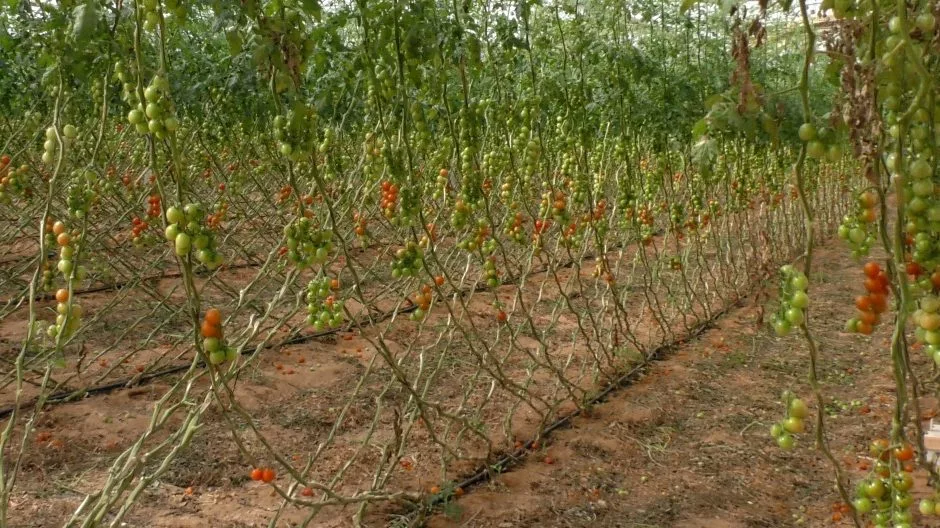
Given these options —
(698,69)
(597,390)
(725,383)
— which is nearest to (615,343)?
(597,390)

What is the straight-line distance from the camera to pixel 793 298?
1312mm

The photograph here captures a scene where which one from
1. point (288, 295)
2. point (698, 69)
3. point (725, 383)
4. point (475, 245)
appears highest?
point (698, 69)

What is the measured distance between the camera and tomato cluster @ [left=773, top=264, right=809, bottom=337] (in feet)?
4.25

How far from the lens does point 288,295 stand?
506 cm

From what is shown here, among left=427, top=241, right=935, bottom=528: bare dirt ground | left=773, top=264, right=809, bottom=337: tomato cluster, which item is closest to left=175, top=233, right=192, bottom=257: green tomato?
left=773, top=264, right=809, bottom=337: tomato cluster

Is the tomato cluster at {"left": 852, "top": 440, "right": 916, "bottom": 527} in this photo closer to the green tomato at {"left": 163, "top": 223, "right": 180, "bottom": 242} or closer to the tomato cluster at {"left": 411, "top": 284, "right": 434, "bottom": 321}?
the green tomato at {"left": 163, "top": 223, "right": 180, "bottom": 242}

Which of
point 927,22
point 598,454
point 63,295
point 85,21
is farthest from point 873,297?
point 598,454

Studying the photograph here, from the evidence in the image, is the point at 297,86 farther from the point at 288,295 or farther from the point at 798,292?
the point at 288,295

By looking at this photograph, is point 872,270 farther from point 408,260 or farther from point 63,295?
point 63,295

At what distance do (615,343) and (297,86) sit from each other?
109 inches

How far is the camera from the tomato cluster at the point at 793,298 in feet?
4.25

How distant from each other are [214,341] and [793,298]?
3.71 ft

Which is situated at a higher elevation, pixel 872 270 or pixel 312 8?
pixel 312 8

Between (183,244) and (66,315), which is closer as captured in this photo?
(183,244)
